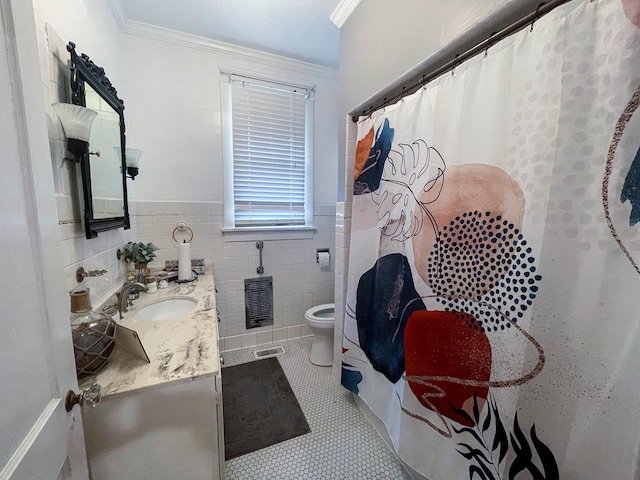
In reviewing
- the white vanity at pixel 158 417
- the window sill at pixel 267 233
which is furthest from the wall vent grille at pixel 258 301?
the white vanity at pixel 158 417

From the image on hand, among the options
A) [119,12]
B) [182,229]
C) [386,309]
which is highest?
[119,12]

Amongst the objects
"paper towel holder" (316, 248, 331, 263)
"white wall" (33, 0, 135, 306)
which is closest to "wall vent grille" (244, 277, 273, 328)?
"paper towel holder" (316, 248, 331, 263)

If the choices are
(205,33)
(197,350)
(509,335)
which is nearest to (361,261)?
(509,335)

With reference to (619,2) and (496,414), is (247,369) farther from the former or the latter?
(619,2)

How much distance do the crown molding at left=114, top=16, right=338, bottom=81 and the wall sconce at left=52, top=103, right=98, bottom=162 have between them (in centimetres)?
110

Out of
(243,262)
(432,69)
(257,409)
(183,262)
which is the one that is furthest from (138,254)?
(432,69)

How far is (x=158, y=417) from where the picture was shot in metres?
0.80

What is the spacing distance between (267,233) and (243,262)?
0.34m

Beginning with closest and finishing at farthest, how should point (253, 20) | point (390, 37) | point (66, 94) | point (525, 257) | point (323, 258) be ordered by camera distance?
point (525, 257), point (66, 94), point (390, 37), point (253, 20), point (323, 258)

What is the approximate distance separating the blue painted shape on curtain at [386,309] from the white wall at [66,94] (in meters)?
1.31

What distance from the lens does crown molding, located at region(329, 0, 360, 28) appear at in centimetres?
150

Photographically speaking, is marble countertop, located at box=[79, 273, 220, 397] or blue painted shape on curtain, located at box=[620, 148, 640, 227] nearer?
blue painted shape on curtain, located at box=[620, 148, 640, 227]

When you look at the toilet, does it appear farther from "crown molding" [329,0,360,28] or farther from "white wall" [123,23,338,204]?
"crown molding" [329,0,360,28]

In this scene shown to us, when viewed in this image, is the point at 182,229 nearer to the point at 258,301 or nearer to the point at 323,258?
the point at 258,301
